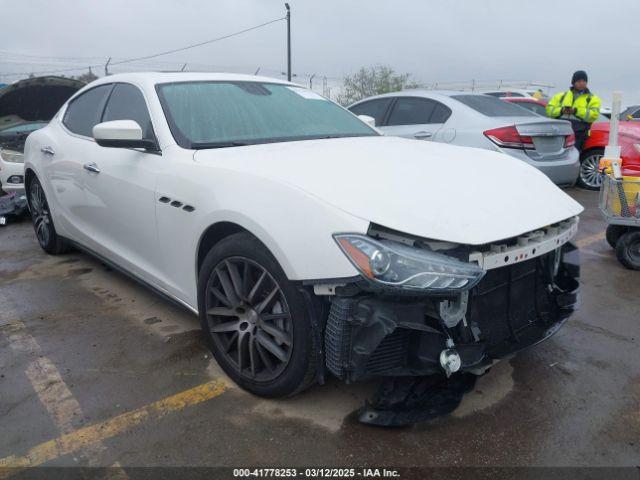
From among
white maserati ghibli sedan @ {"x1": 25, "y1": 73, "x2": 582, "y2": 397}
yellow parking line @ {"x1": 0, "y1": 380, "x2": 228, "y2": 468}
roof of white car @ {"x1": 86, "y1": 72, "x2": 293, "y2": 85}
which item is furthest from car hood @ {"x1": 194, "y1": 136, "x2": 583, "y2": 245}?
yellow parking line @ {"x1": 0, "y1": 380, "x2": 228, "y2": 468}

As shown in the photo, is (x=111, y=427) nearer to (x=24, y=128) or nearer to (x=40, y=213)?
(x=40, y=213)

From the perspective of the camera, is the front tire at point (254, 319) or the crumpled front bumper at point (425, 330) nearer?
the crumpled front bumper at point (425, 330)

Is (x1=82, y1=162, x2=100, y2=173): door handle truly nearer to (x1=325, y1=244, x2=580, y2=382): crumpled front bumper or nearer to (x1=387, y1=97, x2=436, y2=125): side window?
(x1=325, y1=244, x2=580, y2=382): crumpled front bumper

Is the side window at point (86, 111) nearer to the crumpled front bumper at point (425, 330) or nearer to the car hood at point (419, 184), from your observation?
the car hood at point (419, 184)

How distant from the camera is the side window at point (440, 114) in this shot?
263 inches

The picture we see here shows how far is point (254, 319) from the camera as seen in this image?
254 centimetres

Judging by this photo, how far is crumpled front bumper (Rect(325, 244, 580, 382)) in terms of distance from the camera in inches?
82.4

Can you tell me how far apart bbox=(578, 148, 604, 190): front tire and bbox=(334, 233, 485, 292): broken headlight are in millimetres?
7278

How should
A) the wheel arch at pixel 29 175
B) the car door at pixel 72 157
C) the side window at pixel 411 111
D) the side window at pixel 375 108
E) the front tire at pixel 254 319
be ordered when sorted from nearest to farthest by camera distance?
the front tire at pixel 254 319
the car door at pixel 72 157
the wheel arch at pixel 29 175
the side window at pixel 411 111
the side window at pixel 375 108

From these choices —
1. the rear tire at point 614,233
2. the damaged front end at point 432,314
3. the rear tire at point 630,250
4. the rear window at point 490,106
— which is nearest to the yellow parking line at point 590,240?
the rear tire at point 614,233

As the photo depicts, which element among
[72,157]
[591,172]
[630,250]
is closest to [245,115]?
[72,157]

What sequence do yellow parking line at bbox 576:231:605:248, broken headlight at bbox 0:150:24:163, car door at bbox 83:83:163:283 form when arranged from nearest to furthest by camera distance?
car door at bbox 83:83:163:283 → yellow parking line at bbox 576:231:605:248 → broken headlight at bbox 0:150:24:163

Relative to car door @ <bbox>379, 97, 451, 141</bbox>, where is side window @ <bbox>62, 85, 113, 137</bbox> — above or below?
above

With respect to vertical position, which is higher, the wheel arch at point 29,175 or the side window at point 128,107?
the side window at point 128,107
